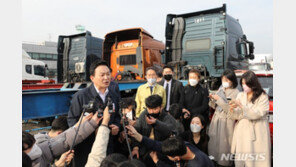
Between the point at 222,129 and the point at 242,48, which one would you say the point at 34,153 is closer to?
the point at 222,129

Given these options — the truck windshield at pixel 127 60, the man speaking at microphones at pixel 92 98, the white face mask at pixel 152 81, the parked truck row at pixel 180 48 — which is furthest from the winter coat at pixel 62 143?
the truck windshield at pixel 127 60

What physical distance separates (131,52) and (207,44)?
9.65 ft

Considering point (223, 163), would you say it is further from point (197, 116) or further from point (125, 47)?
point (125, 47)

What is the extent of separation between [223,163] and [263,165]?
0.63 meters

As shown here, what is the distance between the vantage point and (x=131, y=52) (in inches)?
308

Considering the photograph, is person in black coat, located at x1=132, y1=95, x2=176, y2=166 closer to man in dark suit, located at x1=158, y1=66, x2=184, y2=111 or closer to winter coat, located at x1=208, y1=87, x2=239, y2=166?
winter coat, located at x1=208, y1=87, x2=239, y2=166

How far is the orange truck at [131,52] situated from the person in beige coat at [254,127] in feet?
16.9

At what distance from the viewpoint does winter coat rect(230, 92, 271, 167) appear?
2395mm

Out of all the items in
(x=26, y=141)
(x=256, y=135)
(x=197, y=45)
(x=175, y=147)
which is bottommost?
(x=256, y=135)

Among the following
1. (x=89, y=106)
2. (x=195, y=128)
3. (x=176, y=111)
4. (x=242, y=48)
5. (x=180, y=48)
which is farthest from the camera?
(x=180, y=48)

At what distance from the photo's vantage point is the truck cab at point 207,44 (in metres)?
6.21

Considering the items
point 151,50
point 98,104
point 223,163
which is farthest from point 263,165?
point 151,50

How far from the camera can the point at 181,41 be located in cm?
698

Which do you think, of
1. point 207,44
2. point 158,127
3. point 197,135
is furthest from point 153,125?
point 207,44
